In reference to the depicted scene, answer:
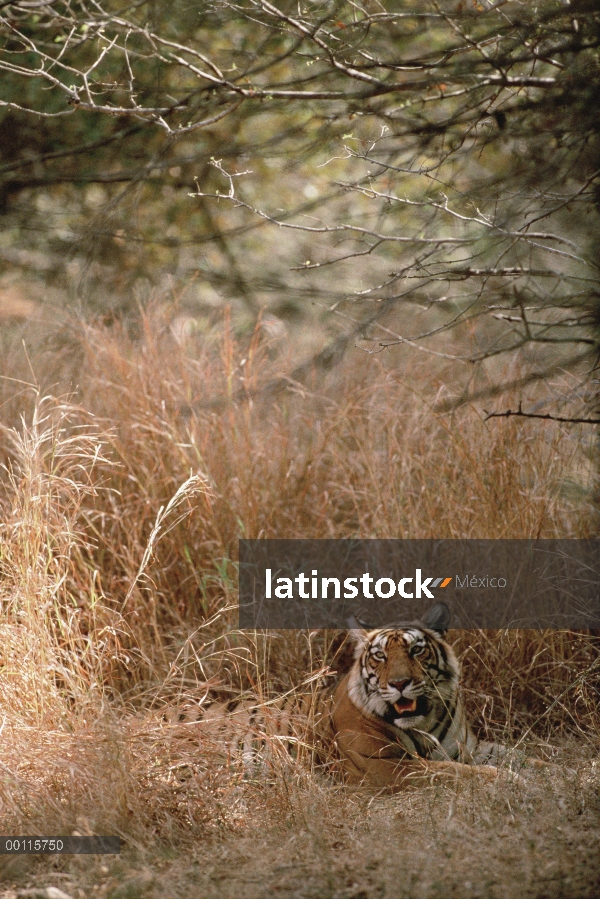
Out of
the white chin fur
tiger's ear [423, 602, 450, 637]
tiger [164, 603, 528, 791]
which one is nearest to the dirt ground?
tiger [164, 603, 528, 791]

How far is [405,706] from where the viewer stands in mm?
3029

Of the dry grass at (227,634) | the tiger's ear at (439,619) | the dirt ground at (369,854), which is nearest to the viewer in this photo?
the dirt ground at (369,854)

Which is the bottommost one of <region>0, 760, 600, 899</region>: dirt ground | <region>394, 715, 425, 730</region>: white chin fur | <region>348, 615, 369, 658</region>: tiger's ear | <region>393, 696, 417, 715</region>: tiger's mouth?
<region>0, 760, 600, 899</region>: dirt ground

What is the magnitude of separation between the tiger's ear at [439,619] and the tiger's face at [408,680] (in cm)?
3

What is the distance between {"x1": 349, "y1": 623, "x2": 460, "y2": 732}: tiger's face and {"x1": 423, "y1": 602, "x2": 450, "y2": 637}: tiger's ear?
0.03 m

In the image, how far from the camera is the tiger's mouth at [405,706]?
9.92 feet

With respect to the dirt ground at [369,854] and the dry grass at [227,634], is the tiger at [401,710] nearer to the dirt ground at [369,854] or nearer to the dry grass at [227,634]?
the dry grass at [227,634]

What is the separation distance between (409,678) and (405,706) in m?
0.11

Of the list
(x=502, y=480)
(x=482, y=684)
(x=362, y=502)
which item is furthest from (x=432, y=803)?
(x=362, y=502)

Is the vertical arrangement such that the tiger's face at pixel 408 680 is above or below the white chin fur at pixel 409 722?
above

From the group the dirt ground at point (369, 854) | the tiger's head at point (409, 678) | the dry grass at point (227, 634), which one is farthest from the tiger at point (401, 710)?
the dirt ground at point (369, 854)

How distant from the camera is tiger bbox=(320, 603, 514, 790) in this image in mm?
2906

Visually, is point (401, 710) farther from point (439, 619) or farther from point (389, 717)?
point (439, 619)

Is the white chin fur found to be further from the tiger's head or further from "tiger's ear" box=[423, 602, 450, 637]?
"tiger's ear" box=[423, 602, 450, 637]
